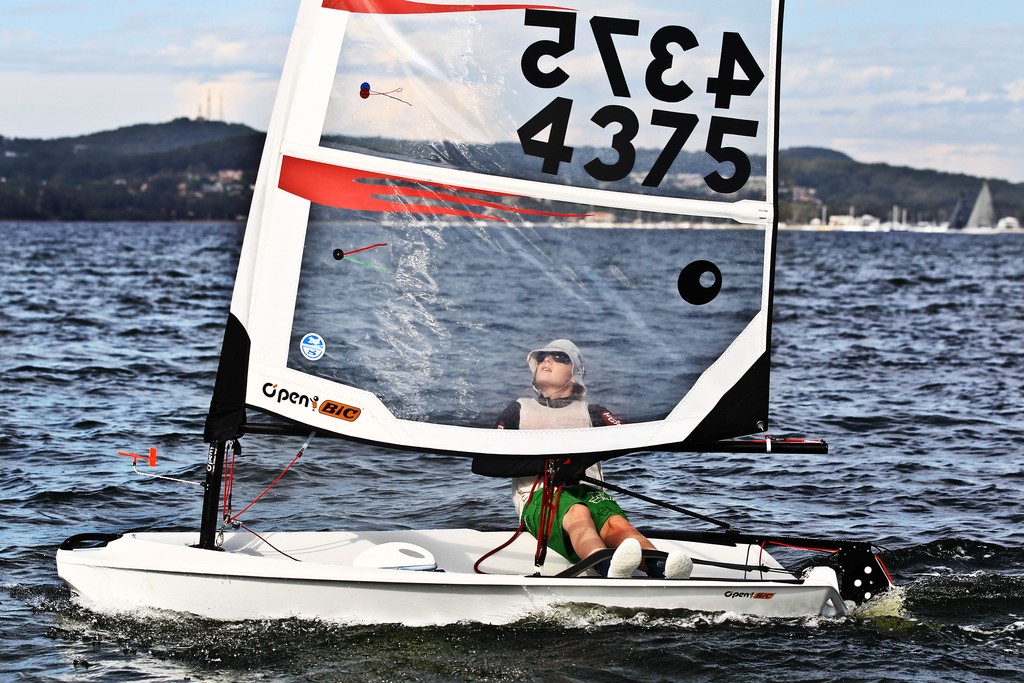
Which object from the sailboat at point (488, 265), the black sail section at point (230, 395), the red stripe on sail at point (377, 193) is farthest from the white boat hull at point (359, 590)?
the red stripe on sail at point (377, 193)

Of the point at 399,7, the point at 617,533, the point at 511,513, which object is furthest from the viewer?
the point at 511,513

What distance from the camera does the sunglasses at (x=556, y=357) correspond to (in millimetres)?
5863

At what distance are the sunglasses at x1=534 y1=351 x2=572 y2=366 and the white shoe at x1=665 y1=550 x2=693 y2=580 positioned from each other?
1008 millimetres

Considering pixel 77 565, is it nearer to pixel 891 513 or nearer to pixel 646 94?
pixel 646 94

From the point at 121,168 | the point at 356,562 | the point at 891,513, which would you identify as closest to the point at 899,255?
the point at 891,513

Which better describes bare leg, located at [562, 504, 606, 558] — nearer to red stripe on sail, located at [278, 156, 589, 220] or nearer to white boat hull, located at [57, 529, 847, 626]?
white boat hull, located at [57, 529, 847, 626]

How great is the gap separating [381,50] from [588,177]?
1.09 metres

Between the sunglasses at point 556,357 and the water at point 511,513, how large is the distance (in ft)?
3.82

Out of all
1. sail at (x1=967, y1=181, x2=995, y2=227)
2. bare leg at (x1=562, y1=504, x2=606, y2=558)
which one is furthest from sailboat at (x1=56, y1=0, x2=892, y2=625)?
sail at (x1=967, y1=181, x2=995, y2=227)

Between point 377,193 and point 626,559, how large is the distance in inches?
78.4

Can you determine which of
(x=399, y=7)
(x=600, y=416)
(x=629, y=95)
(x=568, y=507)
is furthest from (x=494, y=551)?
(x=399, y=7)

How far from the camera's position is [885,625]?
607cm

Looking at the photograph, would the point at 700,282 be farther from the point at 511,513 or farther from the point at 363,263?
the point at 511,513

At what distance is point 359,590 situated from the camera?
567cm
